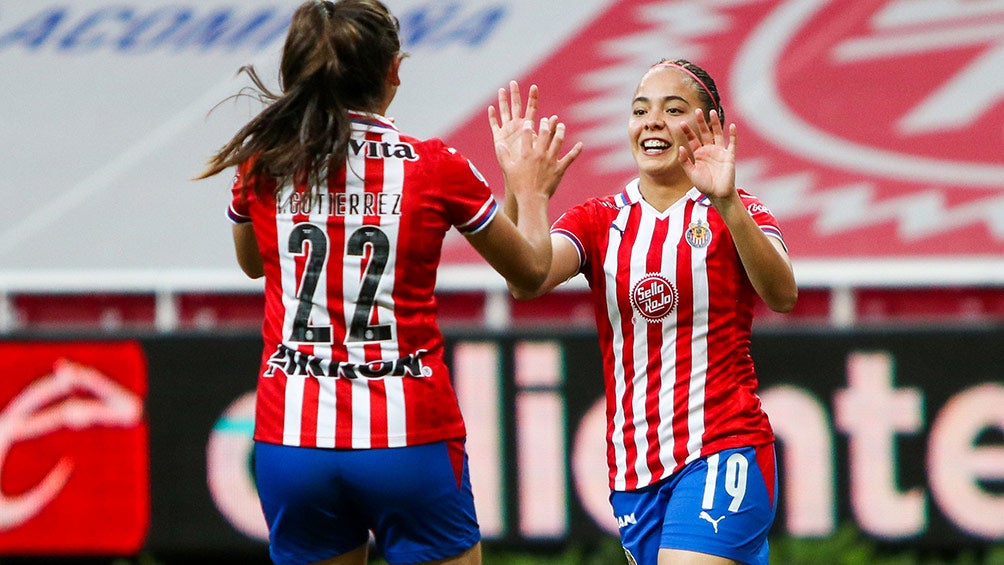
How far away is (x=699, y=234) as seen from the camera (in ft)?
11.8

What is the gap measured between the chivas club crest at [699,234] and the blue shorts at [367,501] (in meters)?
0.87

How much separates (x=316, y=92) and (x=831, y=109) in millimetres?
6028

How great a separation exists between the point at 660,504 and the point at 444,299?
15.0ft

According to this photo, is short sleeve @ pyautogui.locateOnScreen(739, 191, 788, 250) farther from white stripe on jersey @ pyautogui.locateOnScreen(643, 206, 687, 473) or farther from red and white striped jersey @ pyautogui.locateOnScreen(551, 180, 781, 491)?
white stripe on jersey @ pyautogui.locateOnScreen(643, 206, 687, 473)

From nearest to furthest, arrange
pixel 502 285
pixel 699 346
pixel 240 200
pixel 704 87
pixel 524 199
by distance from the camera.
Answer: pixel 240 200 → pixel 524 199 → pixel 699 346 → pixel 704 87 → pixel 502 285

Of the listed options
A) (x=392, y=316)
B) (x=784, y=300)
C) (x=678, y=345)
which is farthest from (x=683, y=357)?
(x=392, y=316)

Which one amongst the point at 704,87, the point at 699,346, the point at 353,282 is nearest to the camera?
the point at 353,282

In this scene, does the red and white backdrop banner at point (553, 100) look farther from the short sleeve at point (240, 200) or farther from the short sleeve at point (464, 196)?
the short sleeve at point (464, 196)

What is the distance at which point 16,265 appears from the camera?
8430 mm

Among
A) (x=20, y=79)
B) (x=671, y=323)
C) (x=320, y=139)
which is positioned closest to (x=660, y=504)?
(x=671, y=323)

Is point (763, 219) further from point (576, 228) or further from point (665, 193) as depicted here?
point (576, 228)

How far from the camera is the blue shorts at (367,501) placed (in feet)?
9.82

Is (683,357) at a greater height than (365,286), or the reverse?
(365,286)

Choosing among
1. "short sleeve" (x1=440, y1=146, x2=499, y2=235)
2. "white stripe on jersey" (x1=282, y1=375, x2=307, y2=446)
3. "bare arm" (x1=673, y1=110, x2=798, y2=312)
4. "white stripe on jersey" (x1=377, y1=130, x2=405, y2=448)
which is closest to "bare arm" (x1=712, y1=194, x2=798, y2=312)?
"bare arm" (x1=673, y1=110, x2=798, y2=312)
